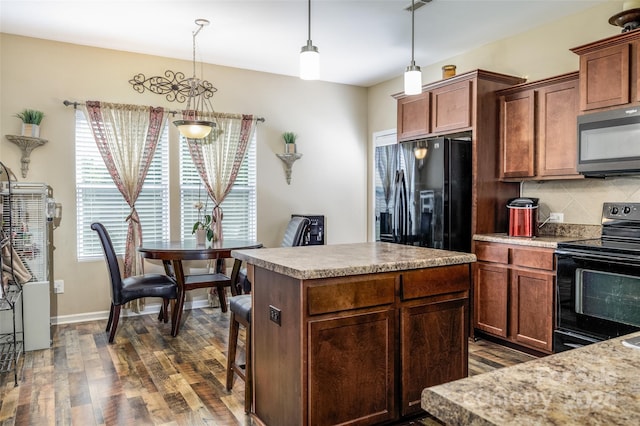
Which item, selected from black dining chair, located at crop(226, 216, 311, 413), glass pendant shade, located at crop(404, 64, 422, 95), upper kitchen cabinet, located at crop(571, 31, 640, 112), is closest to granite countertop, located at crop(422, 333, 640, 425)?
black dining chair, located at crop(226, 216, 311, 413)

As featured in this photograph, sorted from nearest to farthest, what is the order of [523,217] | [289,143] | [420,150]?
[523,217], [420,150], [289,143]

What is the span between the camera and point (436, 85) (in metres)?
4.32

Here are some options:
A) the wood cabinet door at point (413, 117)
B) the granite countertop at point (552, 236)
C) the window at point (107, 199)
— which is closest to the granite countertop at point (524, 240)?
the granite countertop at point (552, 236)

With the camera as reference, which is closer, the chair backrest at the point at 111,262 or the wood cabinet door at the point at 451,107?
the chair backrest at the point at 111,262

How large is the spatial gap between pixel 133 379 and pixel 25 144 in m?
2.56

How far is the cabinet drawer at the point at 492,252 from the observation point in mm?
3688

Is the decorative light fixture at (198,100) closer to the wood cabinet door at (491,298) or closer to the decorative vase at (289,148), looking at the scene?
the decorative vase at (289,148)

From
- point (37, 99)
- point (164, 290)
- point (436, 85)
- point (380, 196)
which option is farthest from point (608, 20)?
point (37, 99)

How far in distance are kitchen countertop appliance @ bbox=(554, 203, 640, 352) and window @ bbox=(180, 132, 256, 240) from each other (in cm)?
339

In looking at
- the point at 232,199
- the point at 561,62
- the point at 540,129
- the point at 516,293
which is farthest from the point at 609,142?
the point at 232,199

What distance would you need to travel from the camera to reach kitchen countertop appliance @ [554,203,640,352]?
9.23 feet

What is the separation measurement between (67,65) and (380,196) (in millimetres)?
3360

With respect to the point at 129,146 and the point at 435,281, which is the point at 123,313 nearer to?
the point at 129,146

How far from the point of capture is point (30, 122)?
4211 mm
